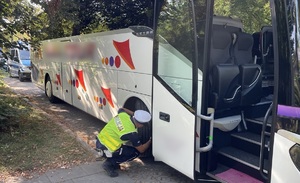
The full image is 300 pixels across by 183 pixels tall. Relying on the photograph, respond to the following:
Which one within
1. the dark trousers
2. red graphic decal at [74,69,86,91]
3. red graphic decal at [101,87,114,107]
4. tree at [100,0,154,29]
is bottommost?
the dark trousers

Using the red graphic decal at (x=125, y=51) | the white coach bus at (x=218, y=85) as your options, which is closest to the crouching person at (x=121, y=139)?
the white coach bus at (x=218, y=85)

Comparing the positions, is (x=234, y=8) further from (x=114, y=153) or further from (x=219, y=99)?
(x=114, y=153)

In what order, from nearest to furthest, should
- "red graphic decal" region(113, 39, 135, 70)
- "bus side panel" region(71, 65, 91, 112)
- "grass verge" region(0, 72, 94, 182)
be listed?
"grass verge" region(0, 72, 94, 182), "red graphic decal" region(113, 39, 135, 70), "bus side panel" region(71, 65, 91, 112)

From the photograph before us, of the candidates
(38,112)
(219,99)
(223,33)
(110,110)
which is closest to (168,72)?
(219,99)

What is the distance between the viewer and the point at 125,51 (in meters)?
5.02

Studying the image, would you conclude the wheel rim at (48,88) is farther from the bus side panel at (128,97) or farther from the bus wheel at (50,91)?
the bus side panel at (128,97)

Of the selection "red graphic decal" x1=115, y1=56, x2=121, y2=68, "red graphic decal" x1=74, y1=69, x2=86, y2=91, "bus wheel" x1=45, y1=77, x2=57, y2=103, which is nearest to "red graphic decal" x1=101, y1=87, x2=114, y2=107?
"red graphic decal" x1=115, y1=56, x2=121, y2=68

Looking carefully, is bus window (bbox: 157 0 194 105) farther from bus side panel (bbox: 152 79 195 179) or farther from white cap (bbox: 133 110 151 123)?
white cap (bbox: 133 110 151 123)

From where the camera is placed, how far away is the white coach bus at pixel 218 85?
254 cm

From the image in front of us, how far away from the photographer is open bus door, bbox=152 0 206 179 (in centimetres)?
342

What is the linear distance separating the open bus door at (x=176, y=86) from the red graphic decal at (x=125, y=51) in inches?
36.8

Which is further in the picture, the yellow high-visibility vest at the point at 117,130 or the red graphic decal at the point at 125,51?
the red graphic decal at the point at 125,51

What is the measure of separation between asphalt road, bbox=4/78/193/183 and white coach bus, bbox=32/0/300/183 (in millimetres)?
418

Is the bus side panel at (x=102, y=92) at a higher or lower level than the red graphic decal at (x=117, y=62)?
lower
